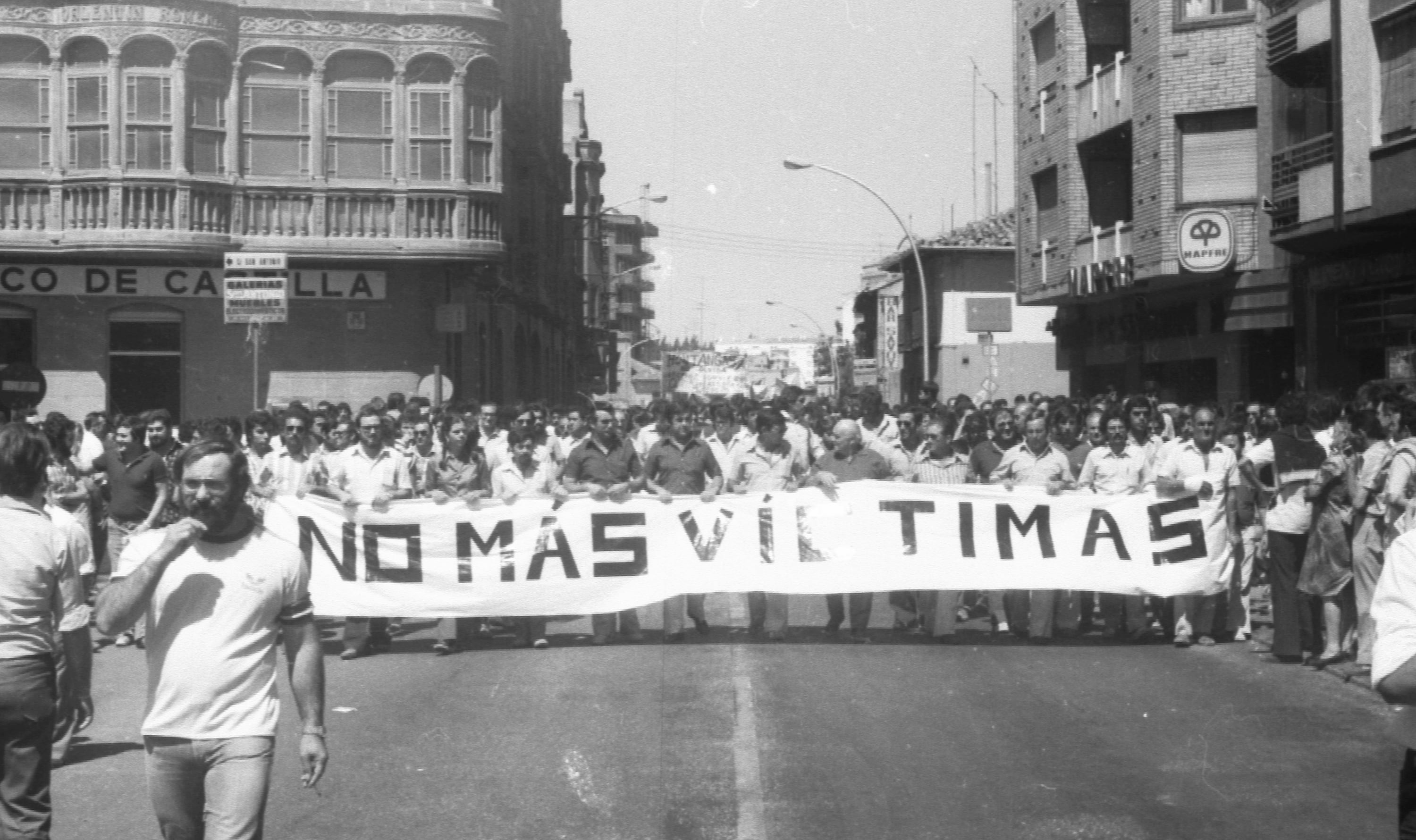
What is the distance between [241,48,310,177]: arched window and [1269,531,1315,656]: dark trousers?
22.5 metres

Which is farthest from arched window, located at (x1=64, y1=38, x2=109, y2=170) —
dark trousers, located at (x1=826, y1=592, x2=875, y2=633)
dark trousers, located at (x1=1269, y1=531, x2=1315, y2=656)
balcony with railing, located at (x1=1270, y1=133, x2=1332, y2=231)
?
dark trousers, located at (x1=1269, y1=531, x2=1315, y2=656)

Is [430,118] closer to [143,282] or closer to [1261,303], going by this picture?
[143,282]

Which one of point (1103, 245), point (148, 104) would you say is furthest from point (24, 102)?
point (1103, 245)

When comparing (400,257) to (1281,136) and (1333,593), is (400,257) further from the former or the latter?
(1333,593)

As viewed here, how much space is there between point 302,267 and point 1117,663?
72.1ft

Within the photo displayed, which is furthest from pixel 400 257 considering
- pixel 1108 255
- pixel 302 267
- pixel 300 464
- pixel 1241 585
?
pixel 1241 585

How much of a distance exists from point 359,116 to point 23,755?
87.7ft

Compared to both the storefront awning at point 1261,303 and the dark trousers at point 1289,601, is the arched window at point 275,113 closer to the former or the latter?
the storefront awning at point 1261,303

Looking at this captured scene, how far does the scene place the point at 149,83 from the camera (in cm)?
3022

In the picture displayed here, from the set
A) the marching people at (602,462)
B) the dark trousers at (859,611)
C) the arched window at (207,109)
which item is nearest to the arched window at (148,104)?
the arched window at (207,109)

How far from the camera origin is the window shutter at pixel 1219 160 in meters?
30.1

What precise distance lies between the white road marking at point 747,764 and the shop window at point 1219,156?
21.0 meters

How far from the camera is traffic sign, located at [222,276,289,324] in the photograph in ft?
66.4

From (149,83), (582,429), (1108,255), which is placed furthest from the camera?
(1108,255)
